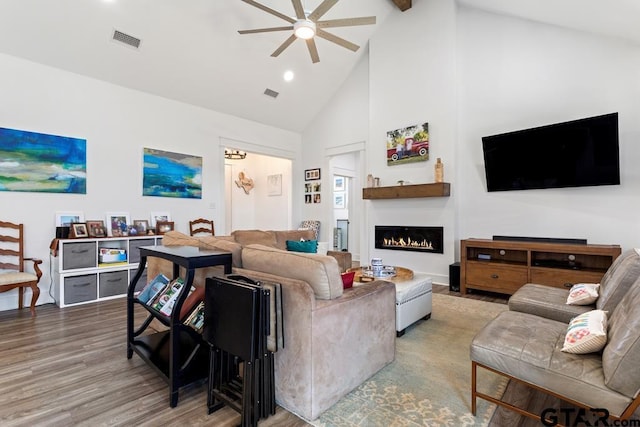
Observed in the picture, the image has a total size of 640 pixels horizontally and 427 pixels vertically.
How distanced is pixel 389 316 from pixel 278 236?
8.50 ft

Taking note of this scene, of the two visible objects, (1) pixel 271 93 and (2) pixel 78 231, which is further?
(1) pixel 271 93

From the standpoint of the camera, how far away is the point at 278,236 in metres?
4.57

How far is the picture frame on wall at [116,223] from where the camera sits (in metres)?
4.49

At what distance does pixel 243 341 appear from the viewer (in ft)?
5.06

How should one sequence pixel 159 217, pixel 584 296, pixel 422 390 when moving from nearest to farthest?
pixel 422 390 → pixel 584 296 → pixel 159 217

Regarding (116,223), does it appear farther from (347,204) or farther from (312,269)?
(347,204)

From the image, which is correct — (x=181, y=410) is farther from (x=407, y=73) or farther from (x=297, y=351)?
(x=407, y=73)

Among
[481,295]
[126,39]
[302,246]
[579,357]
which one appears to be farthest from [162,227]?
[579,357]

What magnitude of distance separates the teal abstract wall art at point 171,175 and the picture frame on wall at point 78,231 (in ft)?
3.24

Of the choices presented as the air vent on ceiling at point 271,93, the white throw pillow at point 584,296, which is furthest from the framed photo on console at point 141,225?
the white throw pillow at point 584,296

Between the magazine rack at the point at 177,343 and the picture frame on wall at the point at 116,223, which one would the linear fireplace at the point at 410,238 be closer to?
the magazine rack at the point at 177,343

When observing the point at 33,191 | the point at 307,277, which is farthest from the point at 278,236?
the point at 33,191

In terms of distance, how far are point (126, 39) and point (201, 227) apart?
Answer: 3.00 metres

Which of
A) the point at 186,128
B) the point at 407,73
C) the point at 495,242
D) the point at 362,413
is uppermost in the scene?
the point at 407,73
